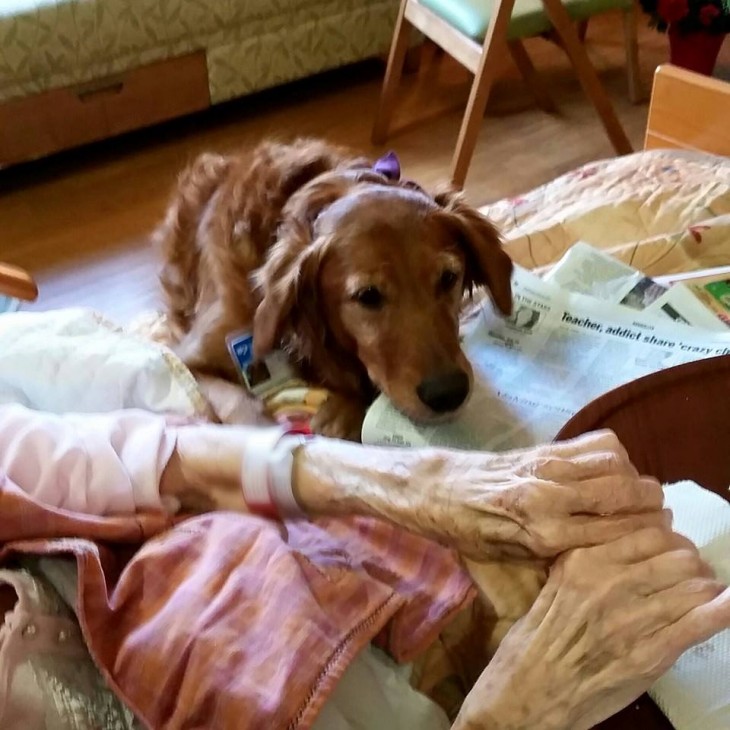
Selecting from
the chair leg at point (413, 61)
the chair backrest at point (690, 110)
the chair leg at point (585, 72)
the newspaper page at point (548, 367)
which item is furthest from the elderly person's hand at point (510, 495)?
the chair leg at point (413, 61)

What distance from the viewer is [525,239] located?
1615mm

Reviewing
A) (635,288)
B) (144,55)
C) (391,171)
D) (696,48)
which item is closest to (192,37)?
(144,55)

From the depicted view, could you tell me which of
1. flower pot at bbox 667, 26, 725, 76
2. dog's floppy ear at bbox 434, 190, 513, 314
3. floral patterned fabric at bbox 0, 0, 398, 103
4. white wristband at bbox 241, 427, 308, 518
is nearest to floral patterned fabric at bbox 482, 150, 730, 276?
dog's floppy ear at bbox 434, 190, 513, 314

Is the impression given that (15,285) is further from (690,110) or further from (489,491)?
(690,110)

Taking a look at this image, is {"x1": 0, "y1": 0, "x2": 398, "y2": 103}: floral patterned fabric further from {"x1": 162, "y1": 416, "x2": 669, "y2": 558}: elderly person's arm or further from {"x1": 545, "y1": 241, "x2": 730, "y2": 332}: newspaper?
{"x1": 162, "y1": 416, "x2": 669, "y2": 558}: elderly person's arm

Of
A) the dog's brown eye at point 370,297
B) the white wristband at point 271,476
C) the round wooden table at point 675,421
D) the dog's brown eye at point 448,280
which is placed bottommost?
the dog's brown eye at point 370,297

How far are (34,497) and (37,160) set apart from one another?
2018 millimetres

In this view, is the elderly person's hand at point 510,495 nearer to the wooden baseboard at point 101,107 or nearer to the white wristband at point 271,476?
the white wristband at point 271,476

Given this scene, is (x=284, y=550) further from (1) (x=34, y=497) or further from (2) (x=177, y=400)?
(2) (x=177, y=400)

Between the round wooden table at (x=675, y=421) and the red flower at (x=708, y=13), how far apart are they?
2.00 m

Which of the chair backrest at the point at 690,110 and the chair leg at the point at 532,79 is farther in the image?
the chair leg at the point at 532,79

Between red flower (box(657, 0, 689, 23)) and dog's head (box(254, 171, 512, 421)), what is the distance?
1.60 m

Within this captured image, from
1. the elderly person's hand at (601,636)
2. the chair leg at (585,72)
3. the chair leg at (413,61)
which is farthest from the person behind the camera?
the chair leg at (413,61)

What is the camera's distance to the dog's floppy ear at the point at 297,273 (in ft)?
4.30
